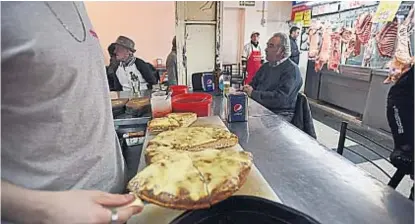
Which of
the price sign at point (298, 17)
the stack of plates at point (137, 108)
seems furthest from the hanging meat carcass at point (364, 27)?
the stack of plates at point (137, 108)

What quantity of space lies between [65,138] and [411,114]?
1367mm

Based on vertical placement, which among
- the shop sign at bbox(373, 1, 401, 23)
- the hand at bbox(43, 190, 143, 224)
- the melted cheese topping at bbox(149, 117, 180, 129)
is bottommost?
the melted cheese topping at bbox(149, 117, 180, 129)

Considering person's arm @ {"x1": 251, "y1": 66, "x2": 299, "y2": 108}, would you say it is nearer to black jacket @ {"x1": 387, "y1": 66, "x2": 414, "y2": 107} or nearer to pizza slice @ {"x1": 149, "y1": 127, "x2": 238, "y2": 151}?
black jacket @ {"x1": 387, "y1": 66, "x2": 414, "y2": 107}

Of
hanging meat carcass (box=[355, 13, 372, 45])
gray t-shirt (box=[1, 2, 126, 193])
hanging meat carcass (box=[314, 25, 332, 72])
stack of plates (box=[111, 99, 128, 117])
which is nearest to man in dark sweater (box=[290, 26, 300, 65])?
hanging meat carcass (box=[314, 25, 332, 72])

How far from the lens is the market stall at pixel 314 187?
75cm

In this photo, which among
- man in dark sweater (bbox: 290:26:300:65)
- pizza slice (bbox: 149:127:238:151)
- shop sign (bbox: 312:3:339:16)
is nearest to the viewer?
pizza slice (bbox: 149:127:238:151)

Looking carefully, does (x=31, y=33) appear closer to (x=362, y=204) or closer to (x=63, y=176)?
(x=63, y=176)

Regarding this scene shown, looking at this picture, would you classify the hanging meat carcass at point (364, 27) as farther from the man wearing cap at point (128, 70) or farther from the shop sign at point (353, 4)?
the man wearing cap at point (128, 70)

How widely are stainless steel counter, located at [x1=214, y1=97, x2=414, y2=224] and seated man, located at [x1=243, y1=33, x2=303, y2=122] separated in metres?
1.24

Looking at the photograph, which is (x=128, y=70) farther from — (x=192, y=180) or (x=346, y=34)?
(x=346, y=34)

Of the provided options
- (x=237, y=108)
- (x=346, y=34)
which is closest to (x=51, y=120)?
(x=237, y=108)

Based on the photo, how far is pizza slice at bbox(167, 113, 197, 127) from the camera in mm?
1362

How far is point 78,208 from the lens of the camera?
0.45 m

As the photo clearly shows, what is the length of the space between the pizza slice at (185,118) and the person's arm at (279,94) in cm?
123
